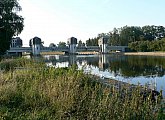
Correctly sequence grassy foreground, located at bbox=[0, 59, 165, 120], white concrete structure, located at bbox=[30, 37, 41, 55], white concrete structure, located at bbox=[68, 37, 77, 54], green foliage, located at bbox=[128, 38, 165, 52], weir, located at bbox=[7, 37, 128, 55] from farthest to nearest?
1. white concrete structure, located at bbox=[68, 37, 77, 54]
2. weir, located at bbox=[7, 37, 128, 55]
3. white concrete structure, located at bbox=[30, 37, 41, 55]
4. green foliage, located at bbox=[128, 38, 165, 52]
5. grassy foreground, located at bbox=[0, 59, 165, 120]

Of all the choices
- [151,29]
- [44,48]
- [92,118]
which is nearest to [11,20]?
[92,118]

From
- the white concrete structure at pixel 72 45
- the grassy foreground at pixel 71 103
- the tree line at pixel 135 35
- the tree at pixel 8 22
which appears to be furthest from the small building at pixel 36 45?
the grassy foreground at pixel 71 103

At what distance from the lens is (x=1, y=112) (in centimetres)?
826

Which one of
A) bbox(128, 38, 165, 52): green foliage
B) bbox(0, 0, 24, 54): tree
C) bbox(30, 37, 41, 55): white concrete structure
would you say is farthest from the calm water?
bbox(30, 37, 41, 55): white concrete structure

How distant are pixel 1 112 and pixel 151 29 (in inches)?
6105

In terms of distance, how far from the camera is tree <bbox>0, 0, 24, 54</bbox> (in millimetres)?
32666

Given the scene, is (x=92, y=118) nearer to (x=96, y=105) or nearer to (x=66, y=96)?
(x=96, y=105)

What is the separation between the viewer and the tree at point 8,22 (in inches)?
1286

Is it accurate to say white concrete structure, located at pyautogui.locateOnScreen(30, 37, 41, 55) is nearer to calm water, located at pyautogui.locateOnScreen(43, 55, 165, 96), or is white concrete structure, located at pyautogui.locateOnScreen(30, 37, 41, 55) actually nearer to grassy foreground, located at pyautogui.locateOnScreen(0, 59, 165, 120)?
calm water, located at pyautogui.locateOnScreen(43, 55, 165, 96)

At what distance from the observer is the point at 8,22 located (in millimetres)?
35750

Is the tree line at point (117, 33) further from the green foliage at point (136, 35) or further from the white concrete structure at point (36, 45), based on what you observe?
the white concrete structure at point (36, 45)

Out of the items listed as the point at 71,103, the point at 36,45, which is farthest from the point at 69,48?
the point at 71,103

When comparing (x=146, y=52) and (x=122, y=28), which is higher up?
(x=122, y=28)

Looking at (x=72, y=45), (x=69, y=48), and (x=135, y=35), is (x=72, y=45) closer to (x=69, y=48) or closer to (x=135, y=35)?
(x=69, y=48)
